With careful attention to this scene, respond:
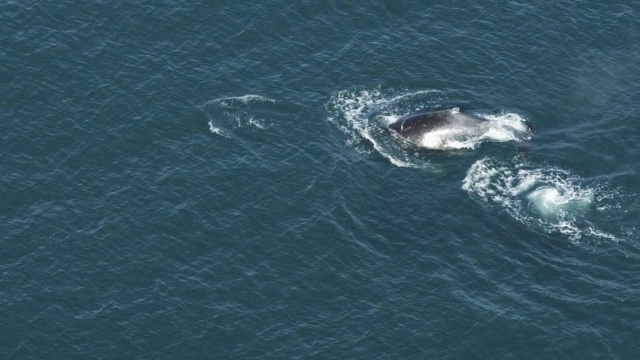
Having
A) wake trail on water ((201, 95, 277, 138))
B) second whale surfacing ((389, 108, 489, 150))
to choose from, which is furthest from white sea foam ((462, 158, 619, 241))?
wake trail on water ((201, 95, 277, 138))

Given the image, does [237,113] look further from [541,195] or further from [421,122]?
[541,195]

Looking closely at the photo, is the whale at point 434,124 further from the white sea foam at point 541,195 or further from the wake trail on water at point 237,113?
the wake trail on water at point 237,113

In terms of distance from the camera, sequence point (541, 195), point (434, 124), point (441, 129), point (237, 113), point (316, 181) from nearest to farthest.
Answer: point (541, 195) < point (316, 181) < point (441, 129) < point (434, 124) < point (237, 113)

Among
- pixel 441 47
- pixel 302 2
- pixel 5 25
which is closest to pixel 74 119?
pixel 5 25

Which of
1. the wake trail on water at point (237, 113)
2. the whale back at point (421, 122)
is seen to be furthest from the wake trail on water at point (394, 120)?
the wake trail on water at point (237, 113)

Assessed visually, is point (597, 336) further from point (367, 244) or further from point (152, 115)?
point (152, 115)

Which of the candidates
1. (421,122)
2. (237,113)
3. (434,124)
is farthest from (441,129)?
(237,113)
